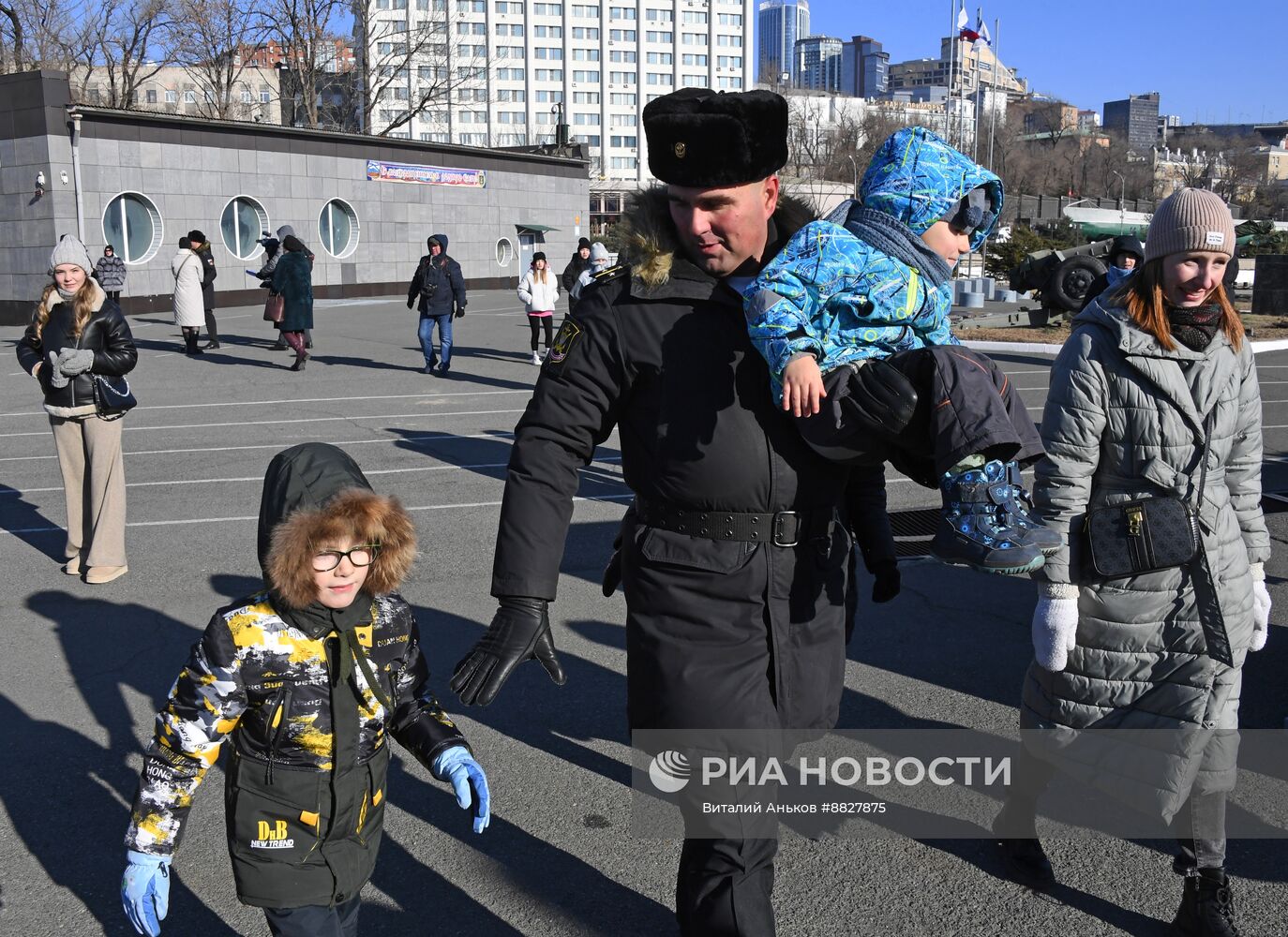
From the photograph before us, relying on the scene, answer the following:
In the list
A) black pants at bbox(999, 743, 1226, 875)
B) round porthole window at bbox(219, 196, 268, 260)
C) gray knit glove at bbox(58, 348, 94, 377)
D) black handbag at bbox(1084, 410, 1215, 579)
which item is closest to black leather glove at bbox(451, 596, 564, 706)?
black handbag at bbox(1084, 410, 1215, 579)

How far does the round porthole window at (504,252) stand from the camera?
39.4 meters

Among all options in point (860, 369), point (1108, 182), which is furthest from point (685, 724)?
point (1108, 182)

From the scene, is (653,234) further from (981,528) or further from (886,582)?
(886,582)

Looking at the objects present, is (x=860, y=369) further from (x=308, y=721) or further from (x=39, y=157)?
(x=39, y=157)

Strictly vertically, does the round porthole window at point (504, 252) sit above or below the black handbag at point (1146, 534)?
above

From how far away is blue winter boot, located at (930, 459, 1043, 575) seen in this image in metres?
2.30

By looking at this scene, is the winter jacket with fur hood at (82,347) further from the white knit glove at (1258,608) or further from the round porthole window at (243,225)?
the round porthole window at (243,225)

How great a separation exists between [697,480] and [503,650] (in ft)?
1.89

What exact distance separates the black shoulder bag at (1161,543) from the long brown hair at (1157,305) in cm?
26

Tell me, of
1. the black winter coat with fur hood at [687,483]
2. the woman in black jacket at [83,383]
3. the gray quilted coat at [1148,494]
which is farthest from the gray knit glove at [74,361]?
the gray quilted coat at [1148,494]

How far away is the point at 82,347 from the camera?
22.2 feet

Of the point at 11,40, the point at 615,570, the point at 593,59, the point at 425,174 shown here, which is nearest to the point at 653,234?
the point at 615,570

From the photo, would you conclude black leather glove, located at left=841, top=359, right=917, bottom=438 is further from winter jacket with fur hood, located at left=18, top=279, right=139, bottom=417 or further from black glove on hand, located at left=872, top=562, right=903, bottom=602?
winter jacket with fur hood, located at left=18, top=279, right=139, bottom=417

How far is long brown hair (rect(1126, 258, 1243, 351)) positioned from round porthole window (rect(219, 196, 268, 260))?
96.7 feet
